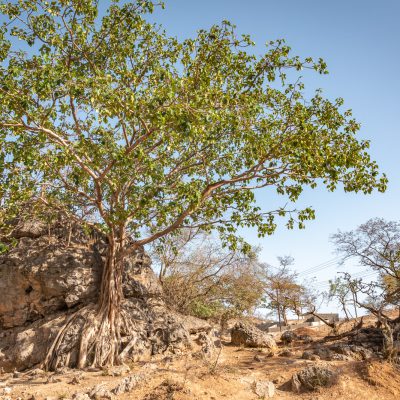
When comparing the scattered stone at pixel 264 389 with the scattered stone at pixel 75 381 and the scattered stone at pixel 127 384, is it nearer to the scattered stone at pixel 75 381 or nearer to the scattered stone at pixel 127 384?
the scattered stone at pixel 127 384

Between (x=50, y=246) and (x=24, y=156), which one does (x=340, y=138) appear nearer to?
(x=24, y=156)

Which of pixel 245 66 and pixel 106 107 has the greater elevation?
pixel 245 66

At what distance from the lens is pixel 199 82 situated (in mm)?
10562

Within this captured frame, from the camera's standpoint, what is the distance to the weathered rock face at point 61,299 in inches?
444

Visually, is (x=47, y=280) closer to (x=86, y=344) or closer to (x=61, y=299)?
(x=61, y=299)

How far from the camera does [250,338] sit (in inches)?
523

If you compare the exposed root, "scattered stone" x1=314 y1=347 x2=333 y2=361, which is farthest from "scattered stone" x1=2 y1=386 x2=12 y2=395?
"scattered stone" x1=314 y1=347 x2=333 y2=361

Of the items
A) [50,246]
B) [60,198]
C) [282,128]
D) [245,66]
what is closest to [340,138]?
[282,128]

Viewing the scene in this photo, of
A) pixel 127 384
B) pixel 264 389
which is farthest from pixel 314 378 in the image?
pixel 127 384

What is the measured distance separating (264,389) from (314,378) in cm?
111

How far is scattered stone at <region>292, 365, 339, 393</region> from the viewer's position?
775 cm

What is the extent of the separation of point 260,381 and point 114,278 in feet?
18.6

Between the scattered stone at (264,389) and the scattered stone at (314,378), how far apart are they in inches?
18.9

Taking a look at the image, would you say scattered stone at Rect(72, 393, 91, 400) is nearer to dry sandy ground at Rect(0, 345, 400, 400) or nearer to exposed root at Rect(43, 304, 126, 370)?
dry sandy ground at Rect(0, 345, 400, 400)
